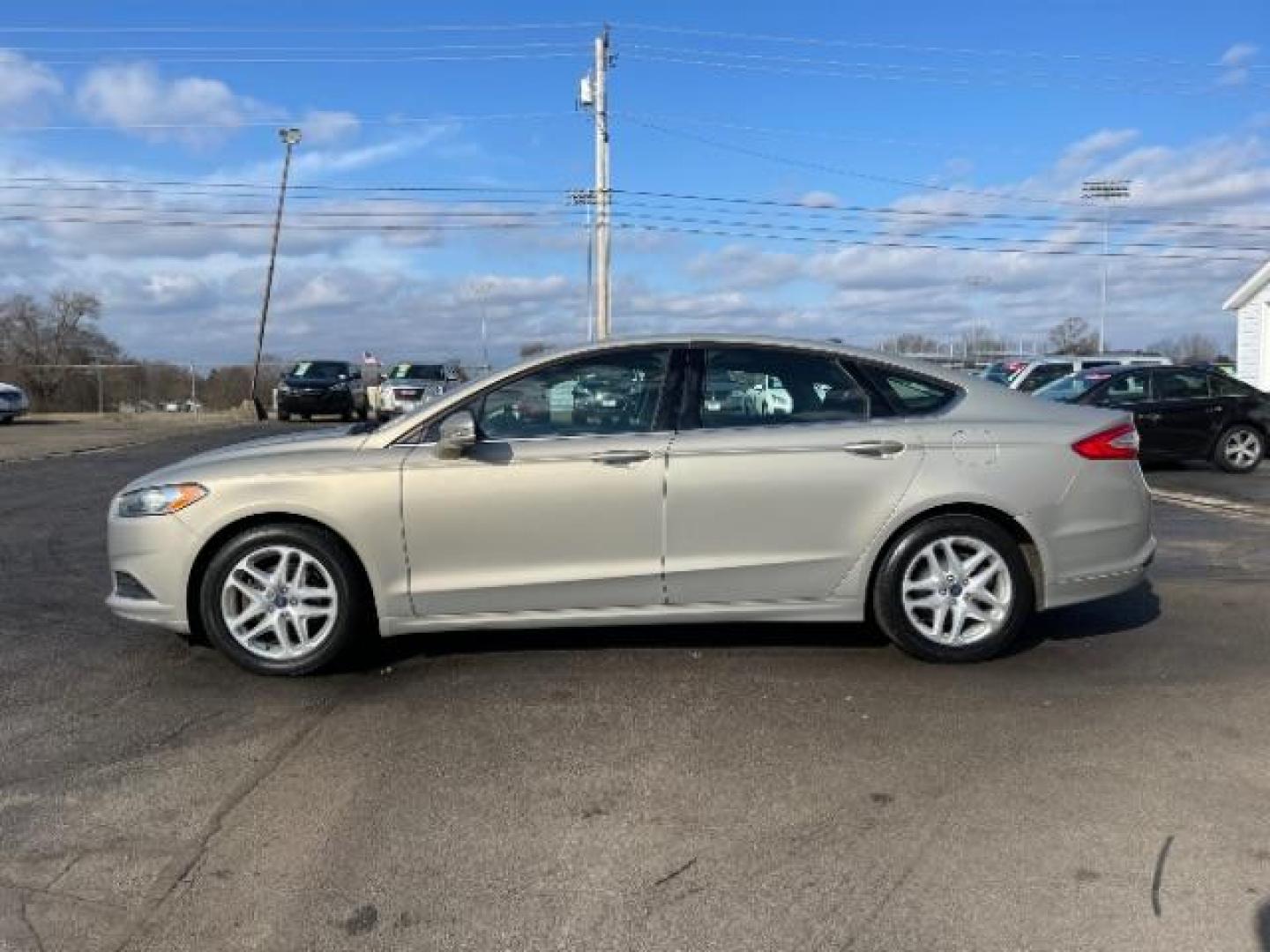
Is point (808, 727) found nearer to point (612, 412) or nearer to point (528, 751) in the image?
point (528, 751)

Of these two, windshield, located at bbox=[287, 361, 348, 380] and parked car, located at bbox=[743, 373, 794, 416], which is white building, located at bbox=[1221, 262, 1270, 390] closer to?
windshield, located at bbox=[287, 361, 348, 380]

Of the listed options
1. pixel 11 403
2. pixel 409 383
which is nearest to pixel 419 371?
pixel 409 383

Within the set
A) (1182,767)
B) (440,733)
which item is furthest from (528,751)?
(1182,767)

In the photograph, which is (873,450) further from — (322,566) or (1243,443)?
(1243,443)

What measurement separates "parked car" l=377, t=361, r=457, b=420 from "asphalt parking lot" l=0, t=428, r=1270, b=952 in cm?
2152

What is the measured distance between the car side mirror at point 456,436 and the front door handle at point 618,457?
0.56 metres

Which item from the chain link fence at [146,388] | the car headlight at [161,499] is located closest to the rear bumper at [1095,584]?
the car headlight at [161,499]

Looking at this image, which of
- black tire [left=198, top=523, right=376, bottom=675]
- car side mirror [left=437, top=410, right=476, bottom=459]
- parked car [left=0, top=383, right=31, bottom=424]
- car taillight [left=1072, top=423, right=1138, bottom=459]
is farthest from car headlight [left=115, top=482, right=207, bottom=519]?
parked car [left=0, top=383, right=31, bottom=424]

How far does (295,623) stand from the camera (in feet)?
16.8

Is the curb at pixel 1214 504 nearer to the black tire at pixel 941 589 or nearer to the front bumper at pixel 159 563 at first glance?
the black tire at pixel 941 589

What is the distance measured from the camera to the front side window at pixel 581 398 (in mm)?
5211

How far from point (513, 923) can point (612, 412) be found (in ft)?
8.82

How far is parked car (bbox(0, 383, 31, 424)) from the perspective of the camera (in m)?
27.9

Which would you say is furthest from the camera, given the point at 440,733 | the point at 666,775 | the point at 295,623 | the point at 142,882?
the point at 295,623
